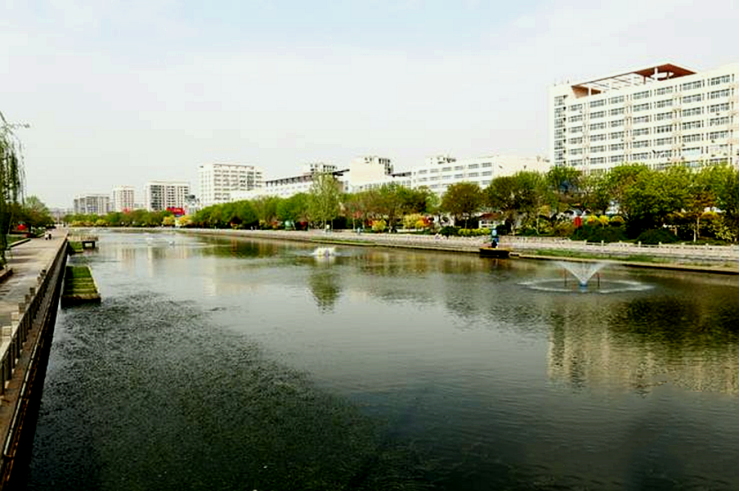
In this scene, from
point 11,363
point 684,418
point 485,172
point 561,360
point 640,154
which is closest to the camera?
point 684,418

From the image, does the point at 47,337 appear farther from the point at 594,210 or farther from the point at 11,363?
the point at 594,210

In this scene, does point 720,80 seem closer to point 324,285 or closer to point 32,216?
point 324,285

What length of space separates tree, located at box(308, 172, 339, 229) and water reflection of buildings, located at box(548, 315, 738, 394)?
106 meters

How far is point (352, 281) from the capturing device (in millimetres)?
45969

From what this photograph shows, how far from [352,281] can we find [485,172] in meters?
116

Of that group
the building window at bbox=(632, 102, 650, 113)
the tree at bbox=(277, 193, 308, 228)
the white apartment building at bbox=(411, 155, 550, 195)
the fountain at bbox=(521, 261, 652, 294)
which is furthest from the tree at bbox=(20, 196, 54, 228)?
the building window at bbox=(632, 102, 650, 113)

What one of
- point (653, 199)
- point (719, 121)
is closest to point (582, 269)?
point (653, 199)

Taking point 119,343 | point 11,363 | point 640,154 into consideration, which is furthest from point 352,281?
point 640,154

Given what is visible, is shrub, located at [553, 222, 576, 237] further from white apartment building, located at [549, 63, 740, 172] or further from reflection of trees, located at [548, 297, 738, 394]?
reflection of trees, located at [548, 297, 738, 394]

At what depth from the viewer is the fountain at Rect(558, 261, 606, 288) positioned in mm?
42062

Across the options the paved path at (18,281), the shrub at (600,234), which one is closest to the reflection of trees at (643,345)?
the paved path at (18,281)

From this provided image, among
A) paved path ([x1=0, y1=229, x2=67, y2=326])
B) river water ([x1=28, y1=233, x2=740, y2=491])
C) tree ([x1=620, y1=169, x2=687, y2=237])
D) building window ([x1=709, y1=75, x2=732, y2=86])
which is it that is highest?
building window ([x1=709, y1=75, x2=732, y2=86])

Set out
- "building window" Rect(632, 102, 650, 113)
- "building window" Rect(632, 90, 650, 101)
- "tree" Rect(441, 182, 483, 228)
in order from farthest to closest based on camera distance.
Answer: "building window" Rect(632, 102, 650, 113)
"building window" Rect(632, 90, 650, 101)
"tree" Rect(441, 182, 483, 228)

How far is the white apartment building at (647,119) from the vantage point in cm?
10550
